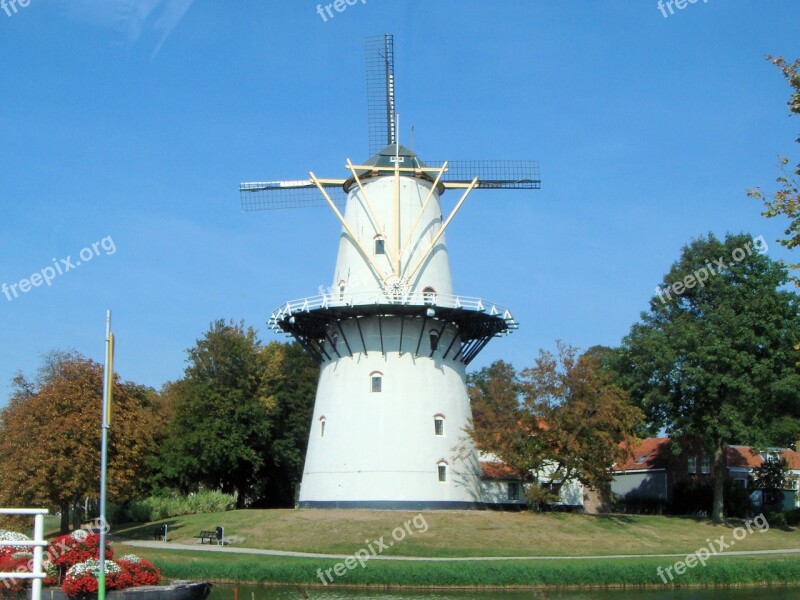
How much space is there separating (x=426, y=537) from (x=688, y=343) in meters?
16.8

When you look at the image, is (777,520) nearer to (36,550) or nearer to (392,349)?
(392,349)

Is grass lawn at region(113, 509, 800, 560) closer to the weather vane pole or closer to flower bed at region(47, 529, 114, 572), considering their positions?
flower bed at region(47, 529, 114, 572)

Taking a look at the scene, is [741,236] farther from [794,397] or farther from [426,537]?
[426,537]

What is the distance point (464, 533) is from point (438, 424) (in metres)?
8.00

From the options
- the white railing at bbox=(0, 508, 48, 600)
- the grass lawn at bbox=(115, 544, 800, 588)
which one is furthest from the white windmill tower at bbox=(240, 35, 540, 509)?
the white railing at bbox=(0, 508, 48, 600)

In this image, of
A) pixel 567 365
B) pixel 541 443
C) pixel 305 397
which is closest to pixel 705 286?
pixel 567 365

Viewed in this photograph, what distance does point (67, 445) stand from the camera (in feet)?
114

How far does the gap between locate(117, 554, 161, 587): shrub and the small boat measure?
211 millimetres

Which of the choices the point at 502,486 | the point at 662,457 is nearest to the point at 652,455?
the point at 662,457

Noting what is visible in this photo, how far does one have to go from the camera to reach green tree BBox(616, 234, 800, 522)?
1665 inches
